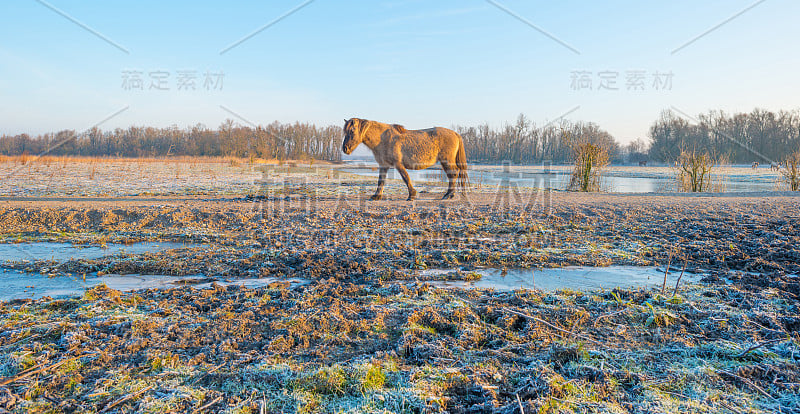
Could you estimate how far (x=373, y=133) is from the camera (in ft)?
33.2

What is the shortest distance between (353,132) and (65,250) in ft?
19.3

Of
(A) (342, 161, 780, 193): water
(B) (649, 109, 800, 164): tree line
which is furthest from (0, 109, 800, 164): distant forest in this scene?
(A) (342, 161, 780, 193): water

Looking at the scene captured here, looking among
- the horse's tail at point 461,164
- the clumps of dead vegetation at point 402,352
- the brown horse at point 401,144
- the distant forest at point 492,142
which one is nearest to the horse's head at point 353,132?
the brown horse at point 401,144

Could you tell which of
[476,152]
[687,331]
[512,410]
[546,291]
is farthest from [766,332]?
[476,152]

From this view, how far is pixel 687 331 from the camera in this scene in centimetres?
309

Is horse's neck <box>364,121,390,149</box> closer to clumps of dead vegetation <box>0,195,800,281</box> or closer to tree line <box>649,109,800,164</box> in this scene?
clumps of dead vegetation <box>0,195,800,281</box>

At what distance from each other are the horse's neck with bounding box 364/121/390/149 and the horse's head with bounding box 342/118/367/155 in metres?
0.21

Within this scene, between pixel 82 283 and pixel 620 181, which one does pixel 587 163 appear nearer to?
pixel 620 181

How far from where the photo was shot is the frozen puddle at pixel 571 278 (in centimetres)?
441

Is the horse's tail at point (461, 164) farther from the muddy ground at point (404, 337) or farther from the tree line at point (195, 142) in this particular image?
the tree line at point (195, 142)

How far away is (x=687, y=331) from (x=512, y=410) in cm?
190

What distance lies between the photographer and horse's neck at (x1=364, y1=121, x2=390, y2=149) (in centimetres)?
1006

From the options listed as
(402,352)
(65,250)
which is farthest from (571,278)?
(65,250)

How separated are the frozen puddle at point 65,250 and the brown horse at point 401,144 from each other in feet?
15.7
